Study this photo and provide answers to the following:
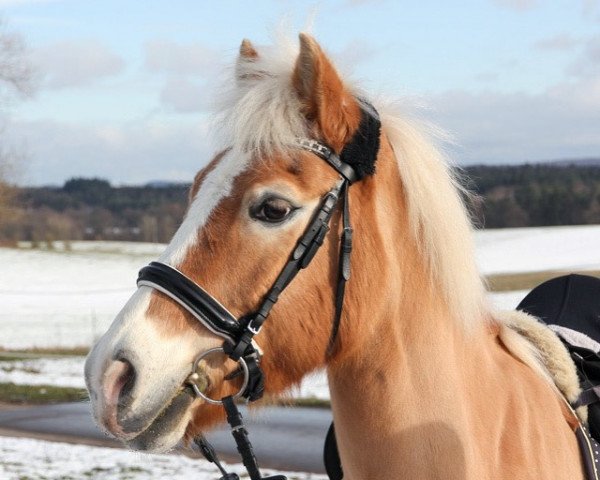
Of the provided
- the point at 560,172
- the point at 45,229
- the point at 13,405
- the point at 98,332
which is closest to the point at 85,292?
the point at 98,332

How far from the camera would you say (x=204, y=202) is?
7.75 feet

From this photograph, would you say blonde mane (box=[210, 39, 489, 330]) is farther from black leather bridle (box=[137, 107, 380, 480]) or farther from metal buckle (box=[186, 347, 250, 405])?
metal buckle (box=[186, 347, 250, 405])

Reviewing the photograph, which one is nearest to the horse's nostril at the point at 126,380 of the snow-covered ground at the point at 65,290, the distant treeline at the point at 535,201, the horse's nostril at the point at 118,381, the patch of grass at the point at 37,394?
the horse's nostril at the point at 118,381

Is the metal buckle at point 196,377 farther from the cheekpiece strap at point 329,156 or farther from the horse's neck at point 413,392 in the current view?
the cheekpiece strap at point 329,156

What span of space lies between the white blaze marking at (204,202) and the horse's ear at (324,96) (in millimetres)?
252

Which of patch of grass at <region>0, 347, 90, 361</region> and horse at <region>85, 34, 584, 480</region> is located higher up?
horse at <region>85, 34, 584, 480</region>

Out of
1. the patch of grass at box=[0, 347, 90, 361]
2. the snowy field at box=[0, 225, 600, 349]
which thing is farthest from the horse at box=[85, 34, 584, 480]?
the snowy field at box=[0, 225, 600, 349]

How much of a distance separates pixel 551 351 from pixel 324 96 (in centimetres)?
133

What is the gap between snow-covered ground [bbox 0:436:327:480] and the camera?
7836 mm

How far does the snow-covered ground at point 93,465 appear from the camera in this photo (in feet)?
25.7

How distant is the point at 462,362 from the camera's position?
2.62m

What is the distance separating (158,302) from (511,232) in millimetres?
47485

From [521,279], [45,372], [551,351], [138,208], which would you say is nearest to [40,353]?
[45,372]

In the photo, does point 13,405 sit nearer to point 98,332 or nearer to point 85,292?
point 98,332
